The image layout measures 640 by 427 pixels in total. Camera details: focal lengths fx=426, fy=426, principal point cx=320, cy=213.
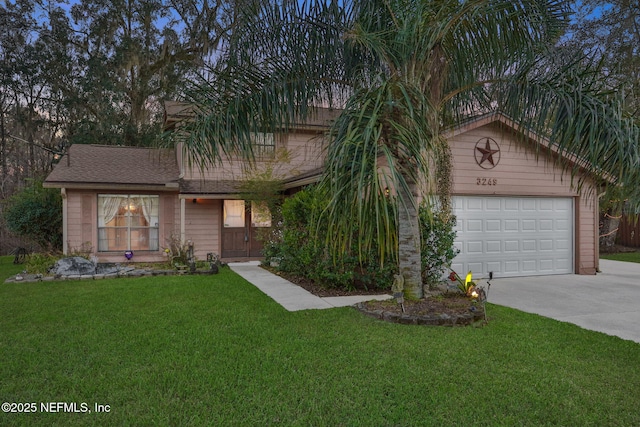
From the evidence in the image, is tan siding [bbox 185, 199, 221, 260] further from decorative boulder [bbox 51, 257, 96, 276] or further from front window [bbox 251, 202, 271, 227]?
decorative boulder [bbox 51, 257, 96, 276]

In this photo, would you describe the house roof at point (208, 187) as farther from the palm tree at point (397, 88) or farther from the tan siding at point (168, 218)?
the palm tree at point (397, 88)

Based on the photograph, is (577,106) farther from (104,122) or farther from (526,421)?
(104,122)

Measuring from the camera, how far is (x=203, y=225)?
41.5 ft

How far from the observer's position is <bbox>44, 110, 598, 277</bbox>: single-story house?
9422 millimetres

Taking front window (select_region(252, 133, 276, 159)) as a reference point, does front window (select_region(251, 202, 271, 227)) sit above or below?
below

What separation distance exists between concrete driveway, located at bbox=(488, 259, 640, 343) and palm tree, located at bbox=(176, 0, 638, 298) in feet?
6.25

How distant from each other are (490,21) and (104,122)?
18522mm

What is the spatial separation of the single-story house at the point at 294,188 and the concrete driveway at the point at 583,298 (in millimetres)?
756

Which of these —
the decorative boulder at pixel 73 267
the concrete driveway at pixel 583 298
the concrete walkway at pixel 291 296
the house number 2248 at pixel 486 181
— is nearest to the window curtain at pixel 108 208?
the decorative boulder at pixel 73 267

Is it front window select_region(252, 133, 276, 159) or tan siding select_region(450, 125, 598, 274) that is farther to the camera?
tan siding select_region(450, 125, 598, 274)

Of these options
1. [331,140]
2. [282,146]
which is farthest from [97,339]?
[282,146]

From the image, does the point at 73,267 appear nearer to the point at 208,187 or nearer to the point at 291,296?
the point at 208,187

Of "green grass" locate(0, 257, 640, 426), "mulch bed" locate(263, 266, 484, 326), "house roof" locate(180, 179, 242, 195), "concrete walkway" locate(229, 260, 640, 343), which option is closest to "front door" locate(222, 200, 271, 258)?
"house roof" locate(180, 179, 242, 195)

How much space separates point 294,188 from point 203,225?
3.00 metres
